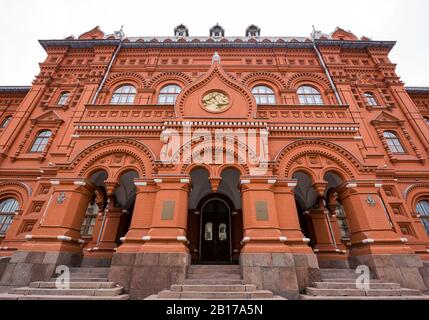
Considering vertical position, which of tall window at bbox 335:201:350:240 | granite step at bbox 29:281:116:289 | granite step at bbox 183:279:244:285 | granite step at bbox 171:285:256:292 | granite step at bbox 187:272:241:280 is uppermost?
tall window at bbox 335:201:350:240

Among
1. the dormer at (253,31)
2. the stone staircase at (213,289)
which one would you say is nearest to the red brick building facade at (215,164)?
the stone staircase at (213,289)

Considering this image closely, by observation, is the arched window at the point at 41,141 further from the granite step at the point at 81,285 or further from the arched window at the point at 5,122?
the granite step at the point at 81,285

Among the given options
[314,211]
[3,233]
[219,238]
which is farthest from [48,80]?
[314,211]

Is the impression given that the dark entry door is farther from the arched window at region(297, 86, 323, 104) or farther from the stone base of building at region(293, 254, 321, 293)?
the arched window at region(297, 86, 323, 104)

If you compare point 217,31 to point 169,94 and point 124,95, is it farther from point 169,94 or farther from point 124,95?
point 124,95

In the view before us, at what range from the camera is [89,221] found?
1266 cm

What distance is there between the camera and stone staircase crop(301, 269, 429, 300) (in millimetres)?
6520

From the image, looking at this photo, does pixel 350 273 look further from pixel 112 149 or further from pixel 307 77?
pixel 307 77

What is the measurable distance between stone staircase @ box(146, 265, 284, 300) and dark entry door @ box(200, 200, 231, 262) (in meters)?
4.34

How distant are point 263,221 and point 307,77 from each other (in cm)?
1303

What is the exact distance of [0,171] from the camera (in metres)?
12.5

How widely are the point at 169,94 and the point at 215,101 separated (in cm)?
594

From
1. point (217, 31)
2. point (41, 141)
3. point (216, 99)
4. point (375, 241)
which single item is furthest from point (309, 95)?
point (41, 141)

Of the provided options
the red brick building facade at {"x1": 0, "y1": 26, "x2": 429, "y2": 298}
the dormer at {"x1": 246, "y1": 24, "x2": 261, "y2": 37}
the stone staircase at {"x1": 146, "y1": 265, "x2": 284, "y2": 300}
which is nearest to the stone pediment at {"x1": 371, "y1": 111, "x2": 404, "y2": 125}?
the red brick building facade at {"x1": 0, "y1": 26, "x2": 429, "y2": 298}
